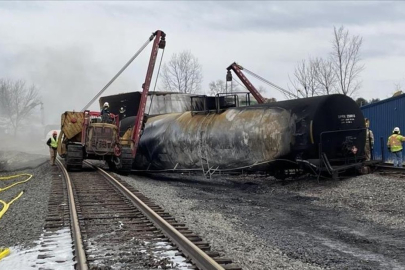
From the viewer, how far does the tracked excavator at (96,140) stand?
57.0ft

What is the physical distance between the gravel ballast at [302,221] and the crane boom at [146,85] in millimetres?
4857

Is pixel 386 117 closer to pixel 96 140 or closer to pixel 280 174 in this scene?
pixel 280 174

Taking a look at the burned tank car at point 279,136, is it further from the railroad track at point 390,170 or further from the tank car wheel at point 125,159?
the tank car wheel at point 125,159

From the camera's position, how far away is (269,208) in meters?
10.9

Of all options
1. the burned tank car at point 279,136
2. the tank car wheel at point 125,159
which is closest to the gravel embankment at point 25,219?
the tank car wheel at point 125,159

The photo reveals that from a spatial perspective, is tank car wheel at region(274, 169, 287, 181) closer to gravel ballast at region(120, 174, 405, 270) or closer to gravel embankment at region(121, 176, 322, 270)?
gravel ballast at region(120, 174, 405, 270)

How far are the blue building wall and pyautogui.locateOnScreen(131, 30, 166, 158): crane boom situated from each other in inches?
444

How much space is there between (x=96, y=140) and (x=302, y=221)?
10.3 m

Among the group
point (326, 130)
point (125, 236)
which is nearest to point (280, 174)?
point (326, 130)

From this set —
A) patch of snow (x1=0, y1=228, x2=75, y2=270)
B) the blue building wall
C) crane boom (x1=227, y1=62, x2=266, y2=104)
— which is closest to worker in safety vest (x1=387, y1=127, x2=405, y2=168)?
the blue building wall

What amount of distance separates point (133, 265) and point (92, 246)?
1.12m

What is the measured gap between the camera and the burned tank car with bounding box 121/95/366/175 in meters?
13.4

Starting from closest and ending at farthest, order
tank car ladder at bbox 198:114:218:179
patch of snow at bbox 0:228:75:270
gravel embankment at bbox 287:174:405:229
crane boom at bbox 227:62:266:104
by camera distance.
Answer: patch of snow at bbox 0:228:75:270 → gravel embankment at bbox 287:174:405:229 → tank car ladder at bbox 198:114:218:179 → crane boom at bbox 227:62:266:104

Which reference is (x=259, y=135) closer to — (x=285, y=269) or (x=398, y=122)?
(x=285, y=269)
